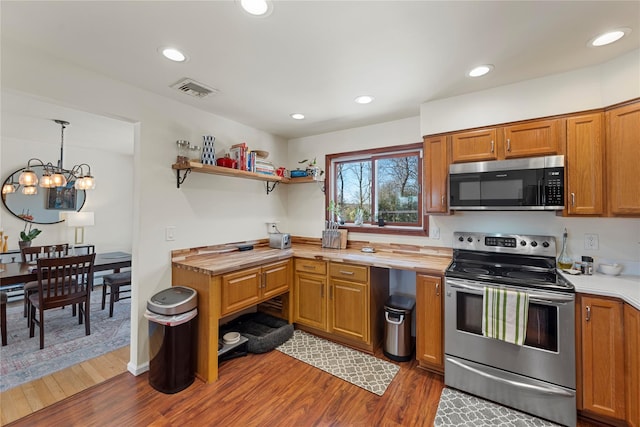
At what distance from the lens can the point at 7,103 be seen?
2.65 metres

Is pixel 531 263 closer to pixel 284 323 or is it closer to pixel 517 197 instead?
pixel 517 197

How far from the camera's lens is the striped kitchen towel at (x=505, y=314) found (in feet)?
6.03

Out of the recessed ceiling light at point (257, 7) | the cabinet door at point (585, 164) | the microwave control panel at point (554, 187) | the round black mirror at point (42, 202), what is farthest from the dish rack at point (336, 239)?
the round black mirror at point (42, 202)

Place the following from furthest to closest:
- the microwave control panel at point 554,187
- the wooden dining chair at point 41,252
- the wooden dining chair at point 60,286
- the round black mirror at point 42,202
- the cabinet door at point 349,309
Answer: the round black mirror at point 42,202, the wooden dining chair at point 41,252, the wooden dining chair at point 60,286, the cabinet door at point 349,309, the microwave control panel at point 554,187

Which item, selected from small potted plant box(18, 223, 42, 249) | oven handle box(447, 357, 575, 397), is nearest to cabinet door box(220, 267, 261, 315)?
oven handle box(447, 357, 575, 397)

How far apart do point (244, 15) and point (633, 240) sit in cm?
310

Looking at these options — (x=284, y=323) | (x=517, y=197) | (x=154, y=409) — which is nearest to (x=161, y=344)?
(x=154, y=409)

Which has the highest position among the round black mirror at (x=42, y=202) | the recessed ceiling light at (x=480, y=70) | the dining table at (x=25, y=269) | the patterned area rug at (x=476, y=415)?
the recessed ceiling light at (x=480, y=70)

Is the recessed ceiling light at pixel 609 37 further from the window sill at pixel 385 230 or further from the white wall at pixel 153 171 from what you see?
the white wall at pixel 153 171

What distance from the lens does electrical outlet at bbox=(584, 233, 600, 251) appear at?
214cm

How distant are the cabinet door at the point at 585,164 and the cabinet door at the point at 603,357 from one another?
712 millimetres

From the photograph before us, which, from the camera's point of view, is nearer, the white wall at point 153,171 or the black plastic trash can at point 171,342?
the white wall at point 153,171

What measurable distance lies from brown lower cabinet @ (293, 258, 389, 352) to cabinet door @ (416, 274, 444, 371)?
0.46 m

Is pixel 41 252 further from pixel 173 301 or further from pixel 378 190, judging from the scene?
pixel 378 190
